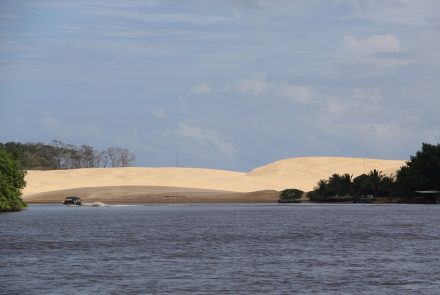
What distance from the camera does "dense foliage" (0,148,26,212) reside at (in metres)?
140

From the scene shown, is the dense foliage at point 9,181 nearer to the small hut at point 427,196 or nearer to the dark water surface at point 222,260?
the dark water surface at point 222,260

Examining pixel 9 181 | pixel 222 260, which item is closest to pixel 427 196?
pixel 9 181

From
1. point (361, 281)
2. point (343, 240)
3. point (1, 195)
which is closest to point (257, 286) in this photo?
point (361, 281)

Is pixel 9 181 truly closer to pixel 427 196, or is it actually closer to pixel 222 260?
pixel 222 260

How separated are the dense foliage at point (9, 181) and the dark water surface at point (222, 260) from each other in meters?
40.2

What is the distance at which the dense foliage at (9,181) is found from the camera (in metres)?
140

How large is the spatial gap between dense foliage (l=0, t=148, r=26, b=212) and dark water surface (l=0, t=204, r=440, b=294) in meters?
40.2

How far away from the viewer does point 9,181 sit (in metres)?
142

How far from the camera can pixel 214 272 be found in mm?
55000

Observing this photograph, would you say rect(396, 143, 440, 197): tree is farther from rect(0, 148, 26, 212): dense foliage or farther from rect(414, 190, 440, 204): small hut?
rect(0, 148, 26, 212): dense foliage

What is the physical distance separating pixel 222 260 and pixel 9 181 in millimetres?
85010

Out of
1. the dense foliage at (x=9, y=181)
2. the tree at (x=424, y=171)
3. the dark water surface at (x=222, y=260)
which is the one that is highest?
the tree at (x=424, y=171)

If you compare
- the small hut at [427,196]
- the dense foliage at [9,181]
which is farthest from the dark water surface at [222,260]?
the small hut at [427,196]

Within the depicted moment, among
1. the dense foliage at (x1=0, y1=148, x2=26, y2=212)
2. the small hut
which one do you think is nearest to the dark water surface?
the dense foliage at (x1=0, y1=148, x2=26, y2=212)
